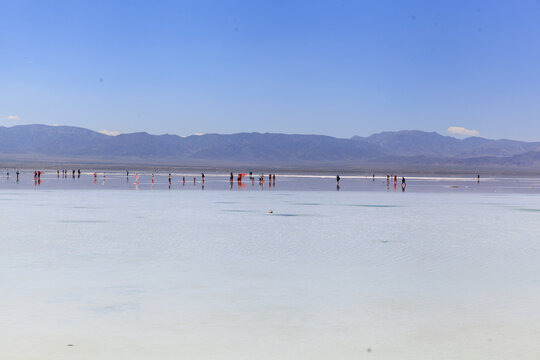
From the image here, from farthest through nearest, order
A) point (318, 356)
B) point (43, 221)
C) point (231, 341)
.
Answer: point (43, 221), point (231, 341), point (318, 356)

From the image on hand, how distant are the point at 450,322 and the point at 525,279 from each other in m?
4.15

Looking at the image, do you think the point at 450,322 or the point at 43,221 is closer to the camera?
the point at 450,322

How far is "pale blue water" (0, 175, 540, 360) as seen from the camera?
8.05 metres

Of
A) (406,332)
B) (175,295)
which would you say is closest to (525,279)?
(406,332)

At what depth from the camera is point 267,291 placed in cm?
1134

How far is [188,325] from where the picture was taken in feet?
29.2

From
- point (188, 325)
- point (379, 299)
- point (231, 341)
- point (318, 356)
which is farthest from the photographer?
point (379, 299)

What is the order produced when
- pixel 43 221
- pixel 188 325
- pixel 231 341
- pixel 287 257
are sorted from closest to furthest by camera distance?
1. pixel 231 341
2. pixel 188 325
3. pixel 287 257
4. pixel 43 221

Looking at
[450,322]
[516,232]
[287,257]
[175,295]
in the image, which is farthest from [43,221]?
[450,322]

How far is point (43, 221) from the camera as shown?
23453 millimetres

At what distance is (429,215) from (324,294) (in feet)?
58.4

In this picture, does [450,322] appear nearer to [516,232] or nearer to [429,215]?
[516,232]

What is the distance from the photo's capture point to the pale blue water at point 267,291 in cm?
805

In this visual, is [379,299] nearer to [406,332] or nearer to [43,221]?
[406,332]
